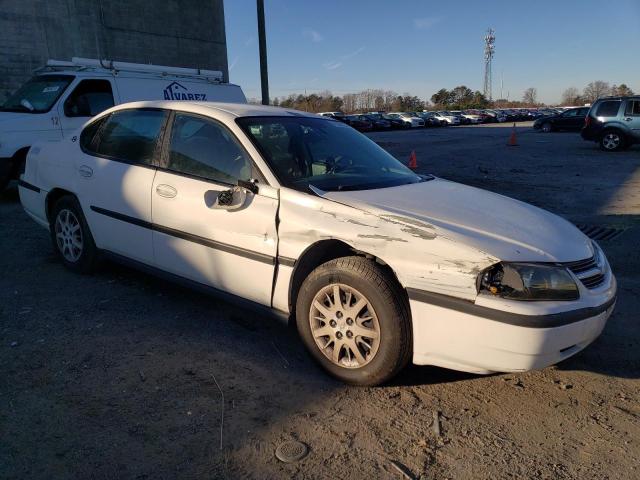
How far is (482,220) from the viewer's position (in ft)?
9.54

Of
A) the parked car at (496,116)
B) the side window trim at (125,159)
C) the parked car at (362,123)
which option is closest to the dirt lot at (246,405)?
the side window trim at (125,159)

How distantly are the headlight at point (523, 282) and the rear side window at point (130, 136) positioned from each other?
8.60 ft

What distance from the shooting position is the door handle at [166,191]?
366cm

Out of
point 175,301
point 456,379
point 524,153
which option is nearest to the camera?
point 456,379

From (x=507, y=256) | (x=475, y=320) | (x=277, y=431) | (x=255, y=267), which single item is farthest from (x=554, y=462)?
(x=255, y=267)

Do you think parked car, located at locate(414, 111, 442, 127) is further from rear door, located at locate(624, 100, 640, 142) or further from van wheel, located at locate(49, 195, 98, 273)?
van wheel, located at locate(49, 195, 98, 273)

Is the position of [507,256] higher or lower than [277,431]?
higher

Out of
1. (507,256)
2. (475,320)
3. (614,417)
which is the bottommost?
(614,417)

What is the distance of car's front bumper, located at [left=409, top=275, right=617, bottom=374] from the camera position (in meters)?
2.48

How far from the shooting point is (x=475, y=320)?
2523 mm

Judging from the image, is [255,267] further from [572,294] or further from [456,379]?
[572,294]

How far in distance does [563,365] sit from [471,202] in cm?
116

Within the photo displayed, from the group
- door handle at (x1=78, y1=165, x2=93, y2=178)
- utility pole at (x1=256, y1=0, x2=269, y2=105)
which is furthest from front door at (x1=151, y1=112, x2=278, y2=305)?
utility pole at (x1=256, y1=0, x2=269, y2=105)

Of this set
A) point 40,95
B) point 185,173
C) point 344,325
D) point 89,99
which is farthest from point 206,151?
point 40,95
